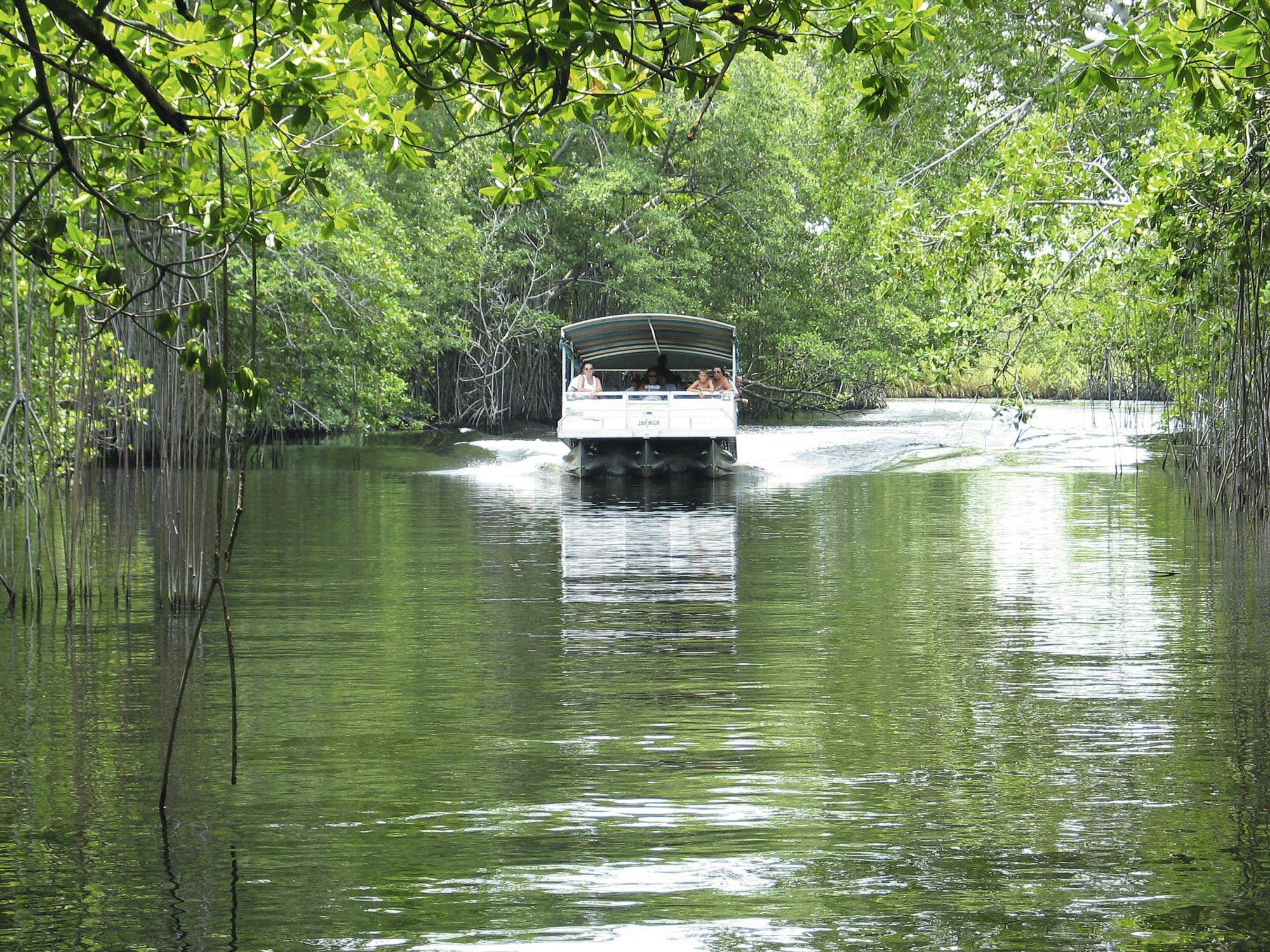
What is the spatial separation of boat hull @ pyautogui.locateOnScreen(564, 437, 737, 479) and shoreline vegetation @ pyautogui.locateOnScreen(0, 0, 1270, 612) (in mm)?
3108

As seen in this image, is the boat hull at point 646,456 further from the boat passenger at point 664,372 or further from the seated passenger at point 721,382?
the boat passenger at point 664,372

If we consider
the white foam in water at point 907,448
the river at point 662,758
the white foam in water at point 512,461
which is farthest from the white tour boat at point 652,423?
the river at point 662,758

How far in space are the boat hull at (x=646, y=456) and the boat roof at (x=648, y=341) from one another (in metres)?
1.79

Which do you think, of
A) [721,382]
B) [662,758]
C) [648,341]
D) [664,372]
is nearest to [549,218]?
[648,341]

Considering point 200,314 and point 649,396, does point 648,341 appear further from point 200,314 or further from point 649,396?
point 200,314

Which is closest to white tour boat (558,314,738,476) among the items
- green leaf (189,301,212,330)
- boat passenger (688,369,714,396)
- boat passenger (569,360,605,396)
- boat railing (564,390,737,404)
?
boat railing (564,390,737,404)

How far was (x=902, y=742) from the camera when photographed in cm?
596

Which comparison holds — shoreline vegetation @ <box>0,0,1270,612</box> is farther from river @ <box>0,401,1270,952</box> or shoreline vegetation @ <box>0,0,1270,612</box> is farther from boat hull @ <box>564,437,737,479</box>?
boat hull @ <box>564,437,737,479</box>

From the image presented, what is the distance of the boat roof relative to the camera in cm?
2414

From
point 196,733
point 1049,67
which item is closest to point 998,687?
point 196,733

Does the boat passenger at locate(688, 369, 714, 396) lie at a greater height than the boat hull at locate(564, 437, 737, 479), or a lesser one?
greater

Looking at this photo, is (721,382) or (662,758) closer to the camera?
(662,758)

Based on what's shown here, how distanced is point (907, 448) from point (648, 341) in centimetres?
576

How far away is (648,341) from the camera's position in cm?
2522
